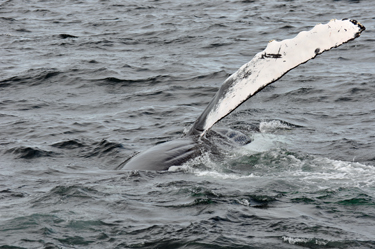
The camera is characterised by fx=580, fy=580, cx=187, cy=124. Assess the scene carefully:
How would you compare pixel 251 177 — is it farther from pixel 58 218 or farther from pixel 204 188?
pixel 58 218

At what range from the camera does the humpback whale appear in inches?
265

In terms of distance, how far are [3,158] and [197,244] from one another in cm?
481

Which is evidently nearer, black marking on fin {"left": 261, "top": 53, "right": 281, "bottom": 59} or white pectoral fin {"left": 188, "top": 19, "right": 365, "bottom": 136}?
white pectoral fin {"left": 188, "top": 19, "right": 365, "bottom": 136}

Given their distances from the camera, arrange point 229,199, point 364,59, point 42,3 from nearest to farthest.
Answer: point 229,199
point 364,59
point 42,3

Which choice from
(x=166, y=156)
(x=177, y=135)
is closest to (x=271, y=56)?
(x=166, y=156)

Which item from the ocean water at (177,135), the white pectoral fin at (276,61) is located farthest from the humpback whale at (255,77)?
the ocean water at (177,135)

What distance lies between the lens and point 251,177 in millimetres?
6633

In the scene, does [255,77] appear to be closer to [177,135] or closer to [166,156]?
[166,156]

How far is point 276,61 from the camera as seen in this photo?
7027mm

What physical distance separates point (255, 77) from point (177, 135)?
9.06 feet

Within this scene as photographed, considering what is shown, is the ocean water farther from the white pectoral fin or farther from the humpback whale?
the white pectoral fin

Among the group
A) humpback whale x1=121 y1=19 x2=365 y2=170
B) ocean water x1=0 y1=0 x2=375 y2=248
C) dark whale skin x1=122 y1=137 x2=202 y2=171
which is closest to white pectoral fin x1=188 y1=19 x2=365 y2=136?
humpback whale x1=121 y1=19 x2=365 y2=170

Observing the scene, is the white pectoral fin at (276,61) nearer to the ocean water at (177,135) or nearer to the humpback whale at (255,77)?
the humpback whale at (255,77)

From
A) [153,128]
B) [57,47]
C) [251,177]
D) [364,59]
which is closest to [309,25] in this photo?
[364,59]
